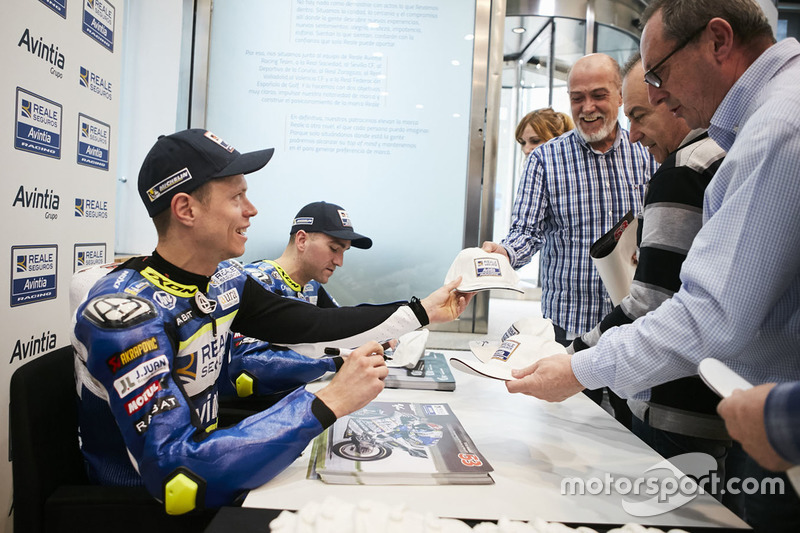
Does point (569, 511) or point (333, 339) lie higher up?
point (333, 339)

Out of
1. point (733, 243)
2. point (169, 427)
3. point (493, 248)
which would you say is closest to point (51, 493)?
point (169, 427)

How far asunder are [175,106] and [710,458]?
149 inches

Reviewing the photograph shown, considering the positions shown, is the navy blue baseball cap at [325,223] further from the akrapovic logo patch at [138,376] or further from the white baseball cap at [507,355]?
the akrapovic logo patch at [138,376]

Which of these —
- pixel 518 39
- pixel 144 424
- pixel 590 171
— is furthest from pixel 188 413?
pixel 518 39

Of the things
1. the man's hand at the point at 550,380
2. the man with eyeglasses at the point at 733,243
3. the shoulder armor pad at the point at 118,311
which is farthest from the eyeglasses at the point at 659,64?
the shoulder armor pad at the point at 118,311

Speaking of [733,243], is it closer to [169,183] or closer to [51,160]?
[169,183]

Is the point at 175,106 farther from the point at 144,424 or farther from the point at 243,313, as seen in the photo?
the point at 144,424

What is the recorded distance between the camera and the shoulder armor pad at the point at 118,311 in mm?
1044

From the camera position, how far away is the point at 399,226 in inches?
146

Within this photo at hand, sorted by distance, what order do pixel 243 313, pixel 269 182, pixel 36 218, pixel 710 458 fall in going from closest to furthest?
pixel 710 458, pixel 243 313, pixel 36 218, pixel 269 182

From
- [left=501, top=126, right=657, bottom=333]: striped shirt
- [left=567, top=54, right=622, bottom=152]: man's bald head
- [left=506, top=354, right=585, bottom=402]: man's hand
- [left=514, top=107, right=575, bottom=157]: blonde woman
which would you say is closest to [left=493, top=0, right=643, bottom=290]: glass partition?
[left=514, top=107, right=575, bottom=157]: blonde woman

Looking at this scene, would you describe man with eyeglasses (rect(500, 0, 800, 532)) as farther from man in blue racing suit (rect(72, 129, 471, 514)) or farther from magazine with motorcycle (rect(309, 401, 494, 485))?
man in blue racing suit (rect(72, 129, 471, 514))

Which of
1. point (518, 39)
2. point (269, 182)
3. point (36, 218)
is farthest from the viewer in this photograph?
point (518, 39)

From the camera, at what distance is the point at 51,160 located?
1.98m
